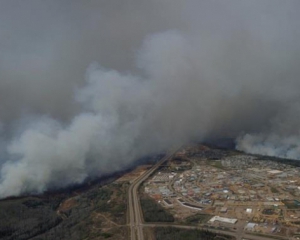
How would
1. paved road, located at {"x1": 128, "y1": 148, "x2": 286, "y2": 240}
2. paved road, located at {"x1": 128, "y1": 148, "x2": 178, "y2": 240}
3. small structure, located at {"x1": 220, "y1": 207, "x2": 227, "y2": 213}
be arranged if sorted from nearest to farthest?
paved road, located at {"x1": 128, "y1": 148, "x2": 286, "y2": 240} < paved road, located at {"x1": 128, "y1": 148, "x2": 178, "y2": 240} < small structure, located at {"x1": 220, "y1": 207, "x2": 227, "y2": 213}

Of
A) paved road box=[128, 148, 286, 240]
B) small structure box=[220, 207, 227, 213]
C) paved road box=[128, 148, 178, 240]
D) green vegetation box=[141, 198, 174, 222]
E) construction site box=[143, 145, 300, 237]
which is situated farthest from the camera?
small structure box=[220, 207, 227, 213]

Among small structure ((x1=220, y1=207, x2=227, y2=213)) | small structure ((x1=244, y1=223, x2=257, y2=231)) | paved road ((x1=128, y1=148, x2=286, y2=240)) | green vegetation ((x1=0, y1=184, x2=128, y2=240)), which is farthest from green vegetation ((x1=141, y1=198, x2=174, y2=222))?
small structure ((x1=244, y1=223, x2=257, y2=231))

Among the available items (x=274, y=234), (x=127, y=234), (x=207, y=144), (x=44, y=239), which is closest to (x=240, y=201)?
(x=274, y=234)

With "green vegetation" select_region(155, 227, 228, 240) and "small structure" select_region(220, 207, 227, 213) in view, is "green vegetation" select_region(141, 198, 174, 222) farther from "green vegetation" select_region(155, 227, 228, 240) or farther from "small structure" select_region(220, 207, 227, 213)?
"small structure" select_region(220, 207, 227, 213)

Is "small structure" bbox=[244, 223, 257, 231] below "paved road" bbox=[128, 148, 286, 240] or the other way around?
below

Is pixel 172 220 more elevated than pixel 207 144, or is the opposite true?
pixel 207 144

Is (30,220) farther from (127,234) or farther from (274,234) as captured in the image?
(274,234)
